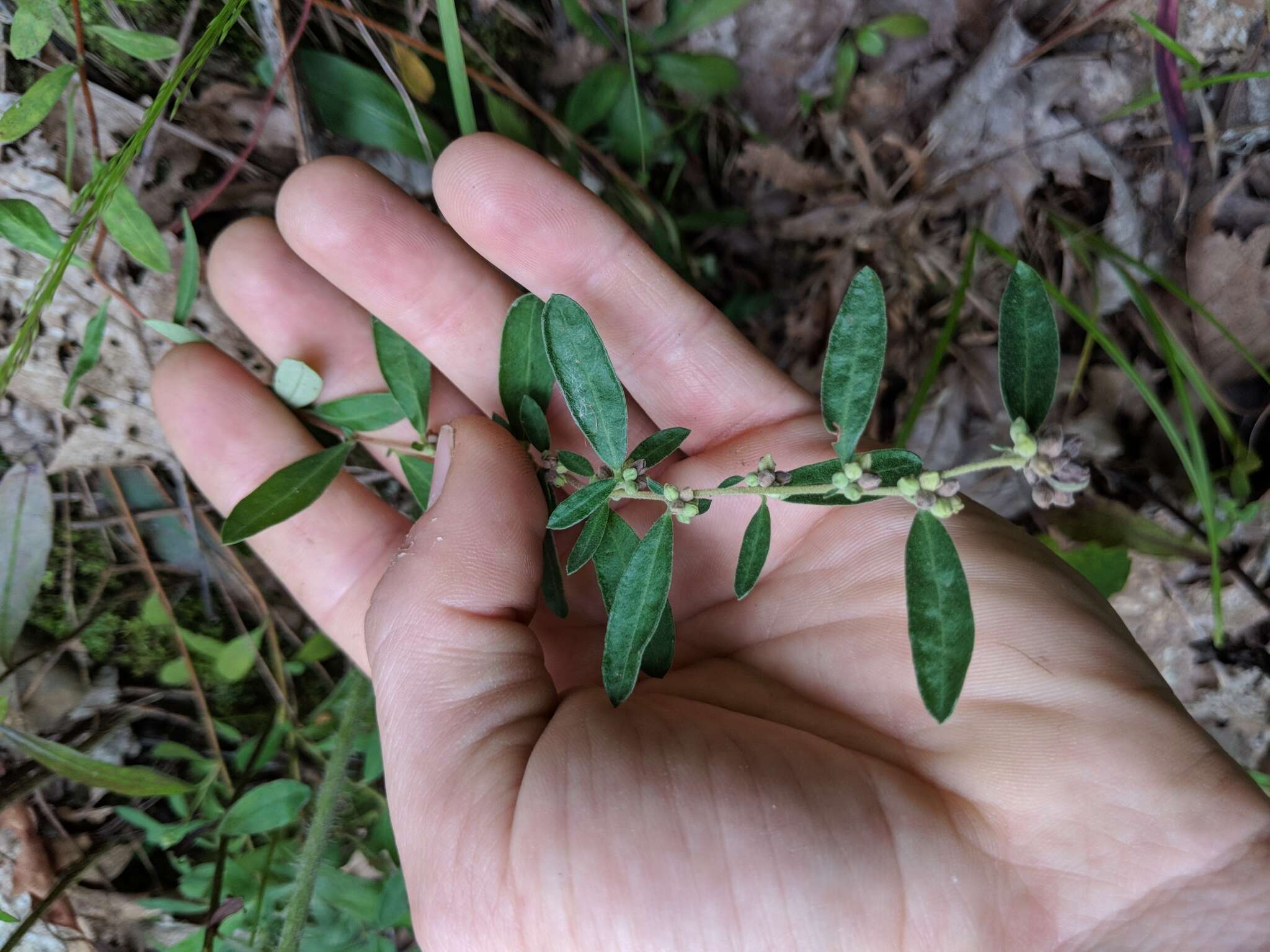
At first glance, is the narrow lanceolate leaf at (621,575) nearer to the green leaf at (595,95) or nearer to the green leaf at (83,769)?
the green leaf at (83,769)

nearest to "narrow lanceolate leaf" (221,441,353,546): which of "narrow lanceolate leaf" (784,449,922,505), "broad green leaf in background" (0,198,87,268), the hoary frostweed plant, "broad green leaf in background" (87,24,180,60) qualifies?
the hoary frostweed plant

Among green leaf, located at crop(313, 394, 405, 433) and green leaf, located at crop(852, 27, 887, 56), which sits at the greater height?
green leaf, located at crop(852, 27, 887, 56)

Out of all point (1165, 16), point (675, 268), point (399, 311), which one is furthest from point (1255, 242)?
point (399, 311)

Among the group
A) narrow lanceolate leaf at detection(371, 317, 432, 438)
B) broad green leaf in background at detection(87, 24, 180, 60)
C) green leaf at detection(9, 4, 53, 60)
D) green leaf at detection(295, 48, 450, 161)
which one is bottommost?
narrow lanceolate leaf at detection(371, 317, 432, 438)

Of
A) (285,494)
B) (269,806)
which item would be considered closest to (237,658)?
(269,806)

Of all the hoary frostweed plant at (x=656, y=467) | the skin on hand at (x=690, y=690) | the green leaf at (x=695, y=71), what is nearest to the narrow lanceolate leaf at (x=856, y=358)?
the hoary frostweed plant at (x=656, y=467)

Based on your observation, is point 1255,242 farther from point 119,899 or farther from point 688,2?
point 119,899

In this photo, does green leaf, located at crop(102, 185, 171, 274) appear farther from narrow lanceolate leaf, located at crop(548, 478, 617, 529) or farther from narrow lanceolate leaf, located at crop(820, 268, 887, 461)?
narrow lanceolate leaf, located at crop(820, 268, 887, 461)

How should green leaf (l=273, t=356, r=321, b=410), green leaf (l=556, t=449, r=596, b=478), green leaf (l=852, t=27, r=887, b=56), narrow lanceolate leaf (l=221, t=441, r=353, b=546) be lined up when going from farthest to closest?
green leaf (l=852, t=27, r=887, b=56) < green leaf (l=273, t=356, r=321, b=410) < narrow lanceolate leaf (l=221, t=441, r=353, b=546) < green leaf (l=556, t=449, r=596, b=478)
